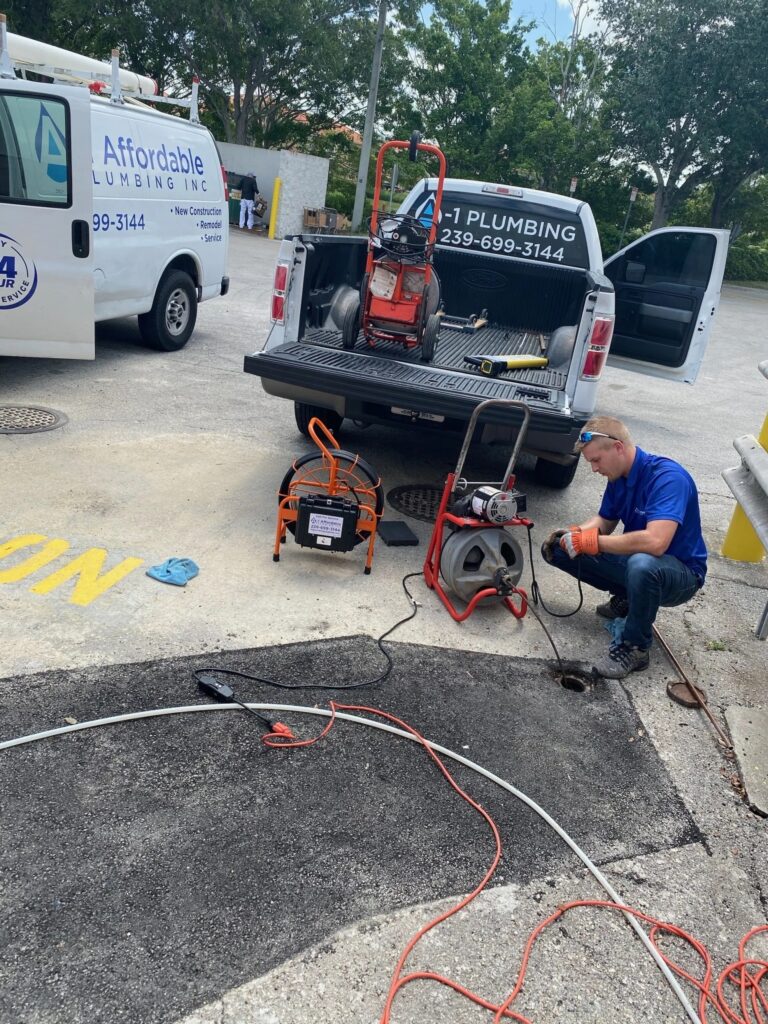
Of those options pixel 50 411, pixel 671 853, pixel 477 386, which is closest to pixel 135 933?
pixel 671 853

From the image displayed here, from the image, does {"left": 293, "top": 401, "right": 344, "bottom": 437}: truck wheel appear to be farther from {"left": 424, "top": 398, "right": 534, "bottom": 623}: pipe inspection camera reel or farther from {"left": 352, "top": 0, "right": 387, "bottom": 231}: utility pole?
{"left": 352, "top": 0, "right": 387, "bottom": 231}: utility pole

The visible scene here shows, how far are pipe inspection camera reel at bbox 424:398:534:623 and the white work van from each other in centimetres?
372

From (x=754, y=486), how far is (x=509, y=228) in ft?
11.7

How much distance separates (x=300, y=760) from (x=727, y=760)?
180 centimetres

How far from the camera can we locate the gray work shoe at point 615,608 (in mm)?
4340

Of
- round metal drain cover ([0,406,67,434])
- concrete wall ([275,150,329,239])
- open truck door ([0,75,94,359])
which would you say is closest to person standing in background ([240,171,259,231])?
concrete wall ([275,150,329,239])

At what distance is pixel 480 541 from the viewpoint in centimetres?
421

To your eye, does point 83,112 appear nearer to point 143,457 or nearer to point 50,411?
point 50,411

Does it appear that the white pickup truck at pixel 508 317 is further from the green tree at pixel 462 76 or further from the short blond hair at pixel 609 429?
the green tree at pixel 462 76

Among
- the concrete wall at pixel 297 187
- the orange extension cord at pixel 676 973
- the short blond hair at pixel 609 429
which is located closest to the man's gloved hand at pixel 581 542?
the short blond hair at pixel 609 429

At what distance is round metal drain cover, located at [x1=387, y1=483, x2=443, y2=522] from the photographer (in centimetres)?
544

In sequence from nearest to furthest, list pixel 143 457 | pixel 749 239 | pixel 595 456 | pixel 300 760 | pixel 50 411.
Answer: pixel 300 760, pixel 595 456, pixel 143 457, pixel 50 411, pixel 749 239

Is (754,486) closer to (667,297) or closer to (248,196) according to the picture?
(667,297)

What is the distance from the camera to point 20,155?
593cm
